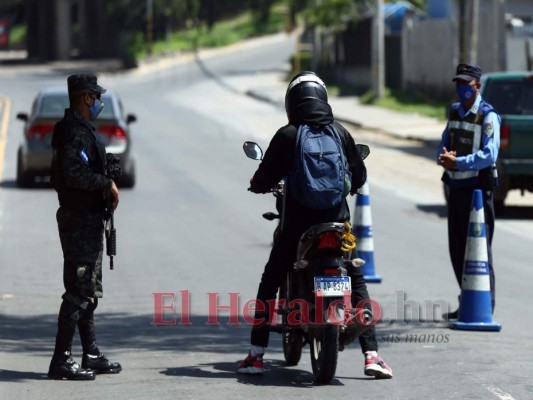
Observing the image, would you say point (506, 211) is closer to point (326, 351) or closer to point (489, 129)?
point (489, 129)

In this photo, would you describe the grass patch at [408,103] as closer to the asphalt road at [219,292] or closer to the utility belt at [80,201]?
the asphalt road at [219,292]

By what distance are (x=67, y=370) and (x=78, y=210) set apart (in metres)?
0.95

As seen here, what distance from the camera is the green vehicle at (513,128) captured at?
17781 millimetres

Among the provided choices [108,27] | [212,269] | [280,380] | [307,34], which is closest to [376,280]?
[212,269]

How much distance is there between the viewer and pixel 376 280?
1278 cm

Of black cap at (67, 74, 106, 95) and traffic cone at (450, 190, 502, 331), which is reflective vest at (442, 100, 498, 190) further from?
black cap at (67, 74, 106, 95)

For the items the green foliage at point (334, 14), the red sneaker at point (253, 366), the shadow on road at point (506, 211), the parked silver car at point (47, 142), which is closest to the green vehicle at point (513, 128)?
the shadow on road at point (506, 211)

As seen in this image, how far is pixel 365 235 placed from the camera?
42.4 feet

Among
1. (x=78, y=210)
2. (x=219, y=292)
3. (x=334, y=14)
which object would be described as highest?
(x=334, y=14)

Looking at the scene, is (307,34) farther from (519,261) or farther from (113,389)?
(113,389)

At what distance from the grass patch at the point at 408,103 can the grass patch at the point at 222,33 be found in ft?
107

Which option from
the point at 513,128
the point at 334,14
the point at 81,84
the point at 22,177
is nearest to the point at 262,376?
the point at 81,84

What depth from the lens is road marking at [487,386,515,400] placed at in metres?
7.80

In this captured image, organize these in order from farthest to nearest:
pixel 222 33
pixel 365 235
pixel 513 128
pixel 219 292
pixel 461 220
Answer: pixel 222 33, pixel 513 128, pixel 365 235, pixel 219 292, pixel 461 220
